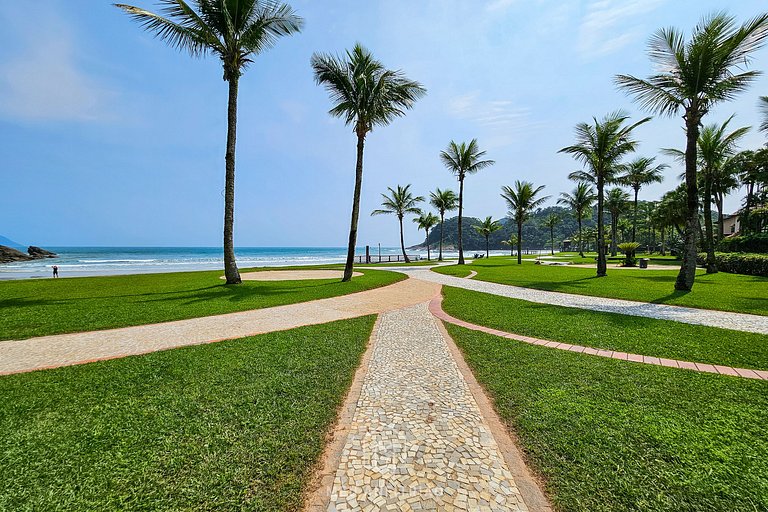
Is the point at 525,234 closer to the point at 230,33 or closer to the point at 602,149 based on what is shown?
the point at 602,149

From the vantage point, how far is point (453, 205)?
38562mm

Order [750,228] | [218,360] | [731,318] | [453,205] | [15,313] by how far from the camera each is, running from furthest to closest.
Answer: [453,205]
[750,228]
[15,313]
[731,318]
[218,360]

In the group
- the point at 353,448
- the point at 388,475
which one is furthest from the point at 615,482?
the point at 353,448

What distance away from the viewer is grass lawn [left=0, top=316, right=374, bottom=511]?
7.35 ft

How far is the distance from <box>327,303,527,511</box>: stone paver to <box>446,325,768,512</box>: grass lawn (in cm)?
39

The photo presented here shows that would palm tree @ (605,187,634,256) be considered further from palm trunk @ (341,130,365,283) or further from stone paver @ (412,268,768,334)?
palm trunk @ (341,130,365,283)

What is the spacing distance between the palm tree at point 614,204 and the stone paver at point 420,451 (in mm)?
41319

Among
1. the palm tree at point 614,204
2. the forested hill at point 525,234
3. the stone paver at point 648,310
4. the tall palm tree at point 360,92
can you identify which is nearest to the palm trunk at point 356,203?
the tall palm tree at point 360,92

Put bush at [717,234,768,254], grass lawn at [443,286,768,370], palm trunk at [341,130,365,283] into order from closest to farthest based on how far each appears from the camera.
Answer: grass lawn at [443,286,768,370] → palm trunk at [341,130,365,283] → bush at [717,234,768,254]

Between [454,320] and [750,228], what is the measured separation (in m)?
36.2

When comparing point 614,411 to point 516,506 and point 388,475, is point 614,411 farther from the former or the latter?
point 388,475

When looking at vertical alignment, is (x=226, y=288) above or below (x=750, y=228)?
below

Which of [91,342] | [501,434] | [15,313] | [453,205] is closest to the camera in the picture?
[501,434]

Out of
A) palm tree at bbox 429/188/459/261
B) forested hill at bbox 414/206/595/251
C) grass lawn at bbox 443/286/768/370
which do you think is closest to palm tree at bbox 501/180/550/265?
palm tree at bbox 429/188/459/261
